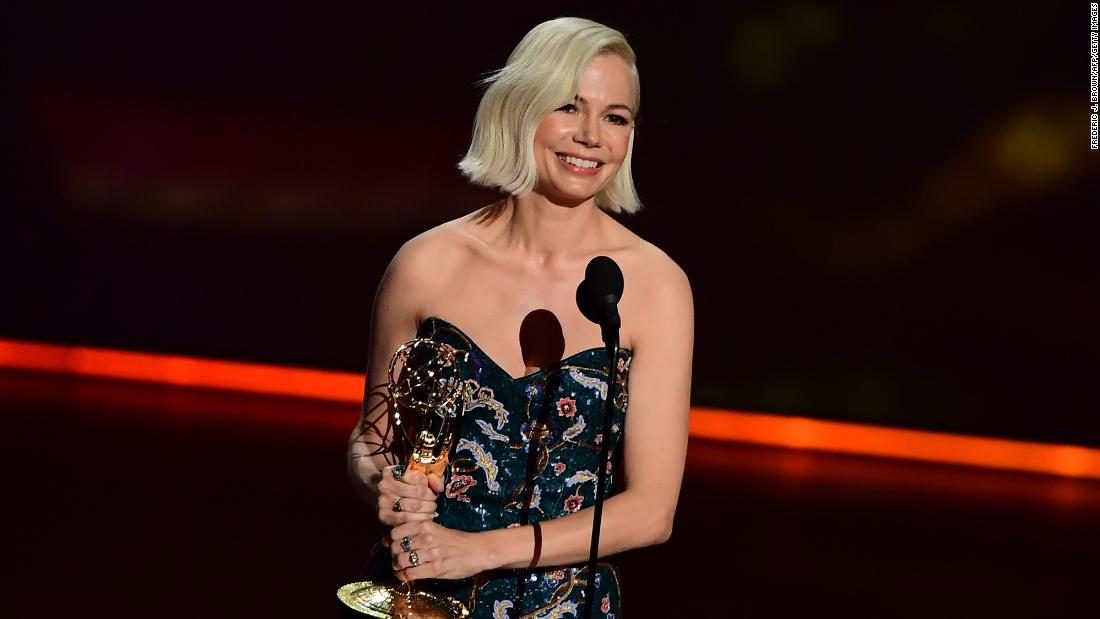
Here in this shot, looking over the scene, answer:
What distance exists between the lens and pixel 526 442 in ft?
6.24

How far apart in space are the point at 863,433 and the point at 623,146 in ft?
17.6

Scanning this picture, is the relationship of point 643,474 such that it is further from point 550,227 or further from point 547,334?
point 550,227

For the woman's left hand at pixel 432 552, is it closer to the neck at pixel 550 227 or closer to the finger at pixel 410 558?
the finger at pixel 410 558

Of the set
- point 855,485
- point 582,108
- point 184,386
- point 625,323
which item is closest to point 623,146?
point 582,108

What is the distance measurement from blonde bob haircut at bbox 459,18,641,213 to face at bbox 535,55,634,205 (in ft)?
0.05

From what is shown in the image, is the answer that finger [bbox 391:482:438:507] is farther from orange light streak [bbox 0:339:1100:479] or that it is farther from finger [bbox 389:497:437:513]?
orange light streak [bbox 0:339:1100:479]

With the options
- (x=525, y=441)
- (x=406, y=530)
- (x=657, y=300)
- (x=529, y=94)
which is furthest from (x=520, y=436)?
(x=529, y=94)

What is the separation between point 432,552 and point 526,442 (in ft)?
1.23

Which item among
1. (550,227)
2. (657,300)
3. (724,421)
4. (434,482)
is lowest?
(434,482)

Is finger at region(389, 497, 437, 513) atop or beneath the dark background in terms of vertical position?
beneath

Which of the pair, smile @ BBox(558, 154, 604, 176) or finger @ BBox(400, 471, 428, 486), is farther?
smile @ BBox(558, 154, 604, 176)

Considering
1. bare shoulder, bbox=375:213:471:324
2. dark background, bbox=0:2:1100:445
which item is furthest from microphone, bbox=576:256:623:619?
dark background, bbox=0:2:1100:445

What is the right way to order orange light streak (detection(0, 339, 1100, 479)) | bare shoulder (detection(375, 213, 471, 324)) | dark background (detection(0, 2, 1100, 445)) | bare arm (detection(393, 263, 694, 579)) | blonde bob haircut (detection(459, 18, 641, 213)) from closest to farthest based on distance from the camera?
bare arm (detection(393, 263, 694, 579)) → blonde bob haircut (detection(459, 18, 641, 213)) → bare shoulder (detection(375, 213, 471, 324)) → dark background (detection(0, 2, 1100, 445)) → orange light streak (detection(0, 339, 1100, 479))

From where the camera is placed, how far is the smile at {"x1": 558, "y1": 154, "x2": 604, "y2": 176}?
188 centimetres
